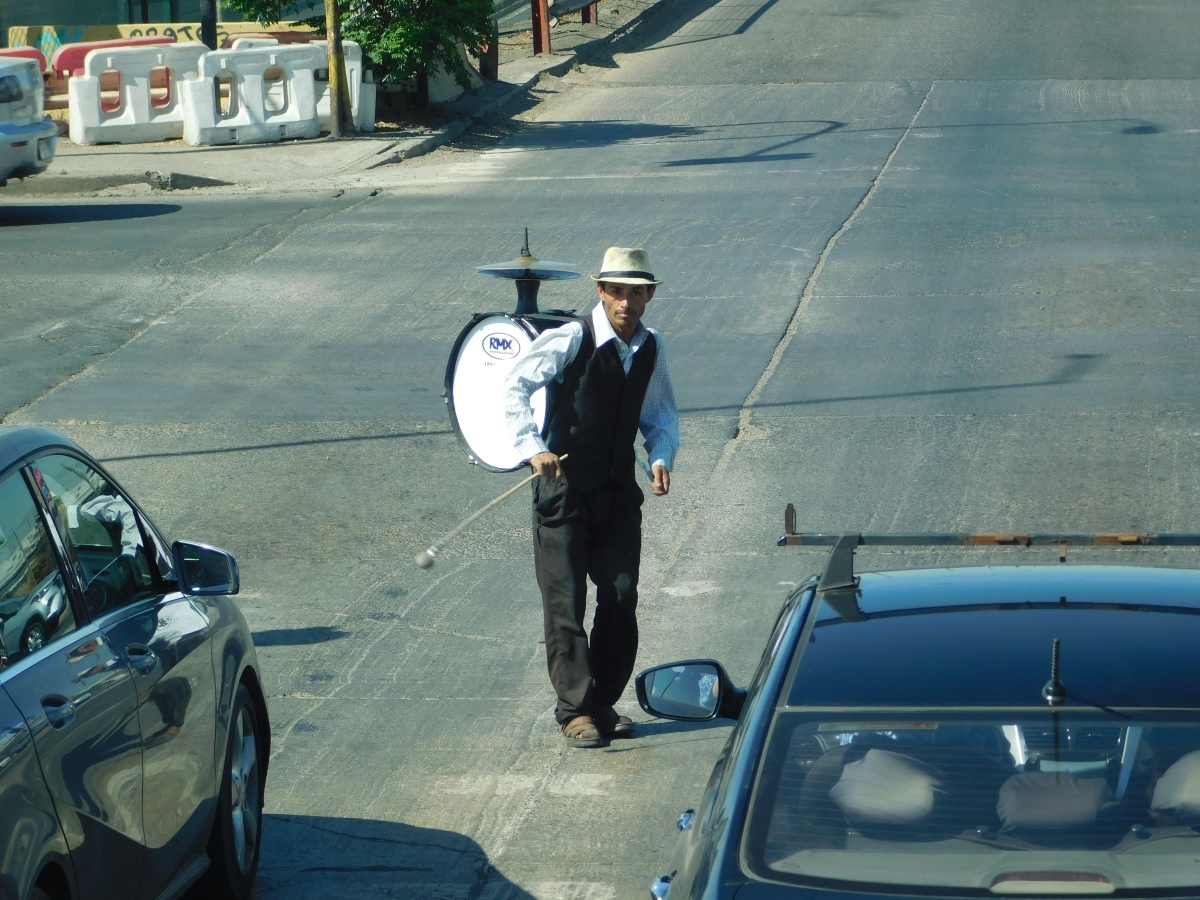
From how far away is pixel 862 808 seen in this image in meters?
2.95

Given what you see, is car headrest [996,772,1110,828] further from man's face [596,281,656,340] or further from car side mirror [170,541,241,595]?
man's face [596,281,656,340]

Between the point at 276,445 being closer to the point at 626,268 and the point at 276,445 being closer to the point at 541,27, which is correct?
the point at 626,268

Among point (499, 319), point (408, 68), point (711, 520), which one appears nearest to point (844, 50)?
point (408, 68)

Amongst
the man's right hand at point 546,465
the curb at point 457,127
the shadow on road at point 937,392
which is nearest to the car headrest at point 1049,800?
the man's right hand at point 546,465

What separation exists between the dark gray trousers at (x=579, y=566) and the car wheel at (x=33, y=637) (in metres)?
2.70

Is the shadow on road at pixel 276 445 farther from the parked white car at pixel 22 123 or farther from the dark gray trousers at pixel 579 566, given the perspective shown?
the parked white car at pixel 22 123

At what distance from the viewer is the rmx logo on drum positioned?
6.96 meters

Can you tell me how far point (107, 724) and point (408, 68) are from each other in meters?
21.1

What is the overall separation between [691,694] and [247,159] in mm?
18907

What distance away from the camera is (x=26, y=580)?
3916mm

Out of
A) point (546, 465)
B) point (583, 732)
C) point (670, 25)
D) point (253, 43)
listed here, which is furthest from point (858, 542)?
point (670, 25)

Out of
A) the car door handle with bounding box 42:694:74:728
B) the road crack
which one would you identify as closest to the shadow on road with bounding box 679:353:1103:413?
the road crack

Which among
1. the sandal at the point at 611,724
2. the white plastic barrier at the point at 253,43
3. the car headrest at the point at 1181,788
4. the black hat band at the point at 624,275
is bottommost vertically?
the sandal at the point at 611,724

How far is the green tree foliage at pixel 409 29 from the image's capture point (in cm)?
2323
